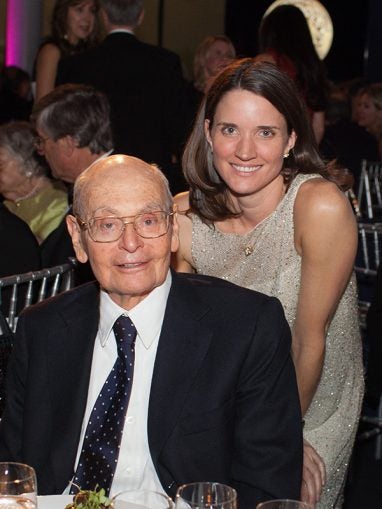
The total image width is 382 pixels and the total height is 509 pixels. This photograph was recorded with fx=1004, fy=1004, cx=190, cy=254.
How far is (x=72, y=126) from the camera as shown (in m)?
4.45

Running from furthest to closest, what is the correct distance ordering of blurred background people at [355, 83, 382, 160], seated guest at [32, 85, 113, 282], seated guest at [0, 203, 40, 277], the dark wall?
the dark wall, blurred background people at [355, 83, 382, 160], seated guest at [32, 85, 113, 282], seated guest at [0, 203, 40, 277]

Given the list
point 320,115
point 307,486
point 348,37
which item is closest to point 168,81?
point 320,115

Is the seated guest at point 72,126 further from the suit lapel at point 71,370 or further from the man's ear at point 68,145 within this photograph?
the suit lapel at point 71,370

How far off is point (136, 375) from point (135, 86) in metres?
3.19

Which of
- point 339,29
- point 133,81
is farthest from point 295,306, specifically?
point 339,29

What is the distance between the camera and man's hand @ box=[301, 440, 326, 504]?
8.21ft

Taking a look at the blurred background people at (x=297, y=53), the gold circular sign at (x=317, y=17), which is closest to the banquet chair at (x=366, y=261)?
the blurred background people at (x=297, y=53)

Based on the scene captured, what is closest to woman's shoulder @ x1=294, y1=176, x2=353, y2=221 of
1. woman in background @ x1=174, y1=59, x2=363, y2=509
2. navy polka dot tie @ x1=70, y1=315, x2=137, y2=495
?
woman in background @ x1=174, y1=59, x2=363, y2=509

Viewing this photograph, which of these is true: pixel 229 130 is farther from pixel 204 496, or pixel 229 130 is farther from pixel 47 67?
pixel 47 67

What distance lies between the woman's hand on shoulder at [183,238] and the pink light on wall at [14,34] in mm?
8847

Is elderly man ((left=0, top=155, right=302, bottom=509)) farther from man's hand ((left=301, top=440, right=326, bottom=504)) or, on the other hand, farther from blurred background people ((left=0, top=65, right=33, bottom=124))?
blurred background people ((left=0, top=65, right=33, bottom=124))

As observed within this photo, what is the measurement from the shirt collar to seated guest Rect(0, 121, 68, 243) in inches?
103

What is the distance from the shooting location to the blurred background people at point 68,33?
5611 millimetres

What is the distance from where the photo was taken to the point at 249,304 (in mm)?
2211
